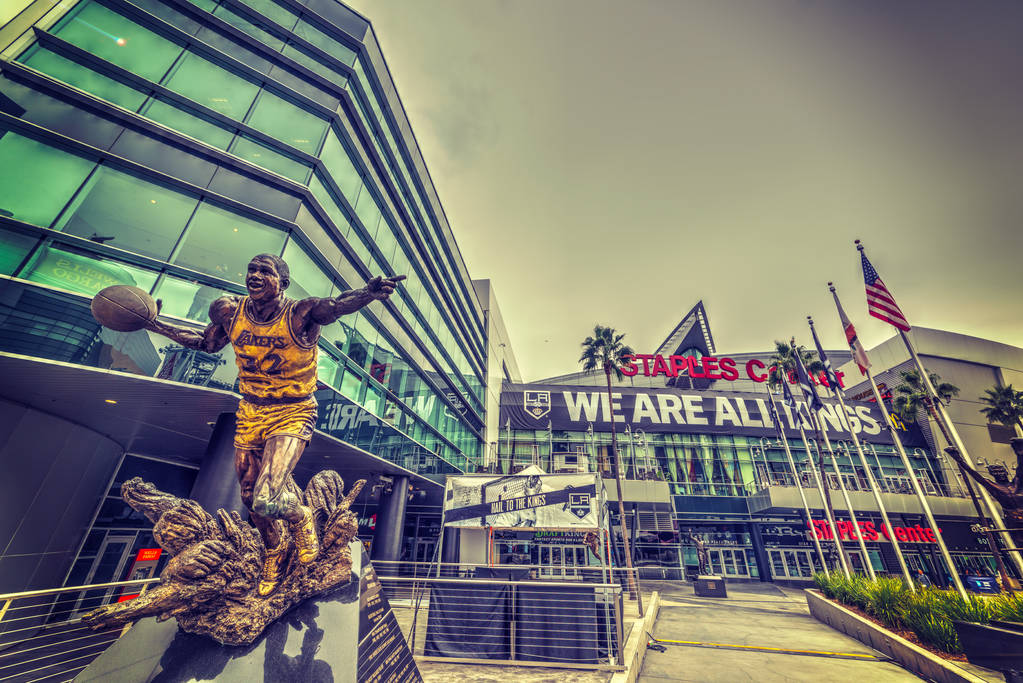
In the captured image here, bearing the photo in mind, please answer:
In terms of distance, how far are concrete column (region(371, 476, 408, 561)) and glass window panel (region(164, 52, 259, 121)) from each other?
16188 millimetres

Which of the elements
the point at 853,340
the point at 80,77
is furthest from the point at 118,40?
the point at 853,340

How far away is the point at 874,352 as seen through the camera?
141 feet

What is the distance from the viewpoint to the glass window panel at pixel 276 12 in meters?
15.1

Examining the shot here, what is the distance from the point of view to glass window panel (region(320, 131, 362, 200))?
15.0 metres

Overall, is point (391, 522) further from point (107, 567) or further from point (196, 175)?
point (196, 175)

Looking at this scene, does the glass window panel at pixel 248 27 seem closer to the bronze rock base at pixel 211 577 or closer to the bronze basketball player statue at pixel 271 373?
the bronze basketball player statue at pixel 271 373

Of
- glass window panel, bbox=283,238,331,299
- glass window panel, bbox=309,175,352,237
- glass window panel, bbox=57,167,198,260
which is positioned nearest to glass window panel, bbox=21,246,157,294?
glass window panel, bbox=57,167,198,260

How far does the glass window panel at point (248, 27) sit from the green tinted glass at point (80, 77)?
16.6 feet

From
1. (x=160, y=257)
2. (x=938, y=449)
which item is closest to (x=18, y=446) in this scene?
(x=160, y=257)

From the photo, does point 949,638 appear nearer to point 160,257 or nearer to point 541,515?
point 541,515

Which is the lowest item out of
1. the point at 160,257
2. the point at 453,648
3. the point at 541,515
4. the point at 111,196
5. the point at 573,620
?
the point at 453,648

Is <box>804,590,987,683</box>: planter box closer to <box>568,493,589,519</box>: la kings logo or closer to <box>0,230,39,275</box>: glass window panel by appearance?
<box>568,493,589,519</box>: la kings logo

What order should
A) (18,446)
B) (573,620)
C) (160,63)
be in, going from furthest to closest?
(160,63) → (18,446) → (573,620)

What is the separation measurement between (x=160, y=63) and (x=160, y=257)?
721 cm
